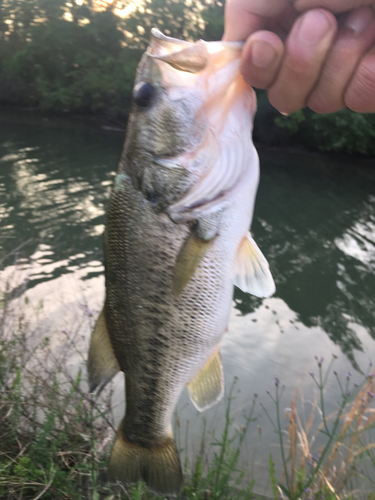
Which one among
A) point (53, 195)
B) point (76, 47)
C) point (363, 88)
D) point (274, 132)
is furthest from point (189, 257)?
point (76, 47)

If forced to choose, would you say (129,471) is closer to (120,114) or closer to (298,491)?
(298,491)

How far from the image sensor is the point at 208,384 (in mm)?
1694

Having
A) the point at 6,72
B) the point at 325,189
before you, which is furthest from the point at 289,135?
the point at 6,72

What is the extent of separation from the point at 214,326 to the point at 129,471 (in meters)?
0.75

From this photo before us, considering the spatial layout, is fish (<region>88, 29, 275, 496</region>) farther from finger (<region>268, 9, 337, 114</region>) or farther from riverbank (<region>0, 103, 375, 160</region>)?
riverbank (<region>0, 103, 375, 160</region>)

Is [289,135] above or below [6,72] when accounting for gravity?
above

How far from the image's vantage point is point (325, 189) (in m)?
16.7

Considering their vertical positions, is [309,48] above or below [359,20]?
below

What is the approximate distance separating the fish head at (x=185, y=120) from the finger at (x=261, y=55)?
7 cm

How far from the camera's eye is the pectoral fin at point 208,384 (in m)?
1.67

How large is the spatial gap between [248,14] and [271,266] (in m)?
8.46

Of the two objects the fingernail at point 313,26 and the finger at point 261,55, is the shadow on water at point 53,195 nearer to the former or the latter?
the finger at point 261,55

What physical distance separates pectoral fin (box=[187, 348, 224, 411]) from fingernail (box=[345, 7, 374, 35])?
1290mm

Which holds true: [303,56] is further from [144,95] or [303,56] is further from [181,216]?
[181,216]
